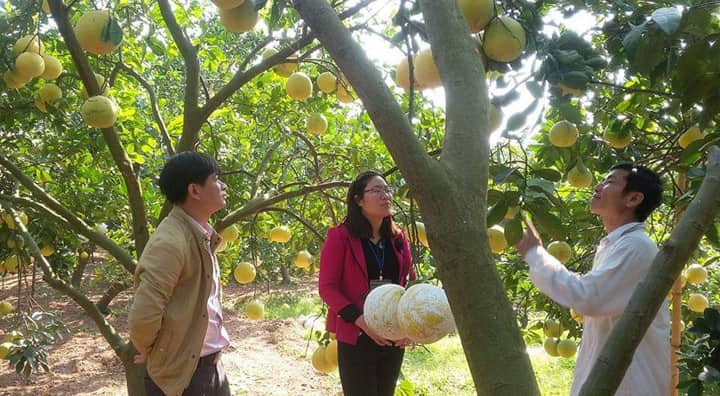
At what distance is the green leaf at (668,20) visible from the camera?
1.01 m

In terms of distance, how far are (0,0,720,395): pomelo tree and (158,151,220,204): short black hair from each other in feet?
1.63

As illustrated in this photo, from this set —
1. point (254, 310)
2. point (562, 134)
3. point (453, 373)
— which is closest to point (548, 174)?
point (562, 134)

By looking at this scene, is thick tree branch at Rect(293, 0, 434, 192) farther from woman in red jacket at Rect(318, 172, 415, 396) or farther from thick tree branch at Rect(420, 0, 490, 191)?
woman in red jacket at Rect(318, 172, 415, 396)

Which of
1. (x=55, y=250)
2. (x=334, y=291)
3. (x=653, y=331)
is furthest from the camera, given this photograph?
(x=55, y=250)

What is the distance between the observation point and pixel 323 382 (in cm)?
707

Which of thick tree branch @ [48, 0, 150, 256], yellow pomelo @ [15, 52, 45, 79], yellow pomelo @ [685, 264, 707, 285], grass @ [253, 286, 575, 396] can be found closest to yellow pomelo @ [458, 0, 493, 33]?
thick tree branch @ [48, 0, 150, 256]

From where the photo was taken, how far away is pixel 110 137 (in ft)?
8.96

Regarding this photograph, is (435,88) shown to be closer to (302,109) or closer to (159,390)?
(159,390)

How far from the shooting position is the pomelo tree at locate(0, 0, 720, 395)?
72 cm

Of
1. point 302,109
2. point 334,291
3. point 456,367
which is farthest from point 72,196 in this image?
point 456,367

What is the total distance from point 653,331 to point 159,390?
1718 mm

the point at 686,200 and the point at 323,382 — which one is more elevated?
the point at 686,200

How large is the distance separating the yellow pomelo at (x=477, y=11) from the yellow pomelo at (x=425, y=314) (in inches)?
25.7

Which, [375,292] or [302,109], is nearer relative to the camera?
[375,292]
